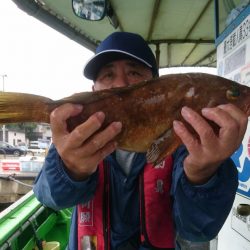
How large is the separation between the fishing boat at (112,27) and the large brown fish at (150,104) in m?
1.16

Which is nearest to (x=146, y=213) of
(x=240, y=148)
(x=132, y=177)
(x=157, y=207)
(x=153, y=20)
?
(x=157, y=207)

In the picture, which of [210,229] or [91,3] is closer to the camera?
[210,229]

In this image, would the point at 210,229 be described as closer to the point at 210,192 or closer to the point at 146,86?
the point at 210,192

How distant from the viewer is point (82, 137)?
5.12 ft

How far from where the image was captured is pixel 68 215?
4.98 m

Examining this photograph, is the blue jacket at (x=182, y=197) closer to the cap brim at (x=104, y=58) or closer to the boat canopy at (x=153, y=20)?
the cap brim at (x=104, y=58)

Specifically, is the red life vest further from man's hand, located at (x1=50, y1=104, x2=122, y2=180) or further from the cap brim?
the cap brim

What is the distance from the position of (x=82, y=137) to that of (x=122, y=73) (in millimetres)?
817

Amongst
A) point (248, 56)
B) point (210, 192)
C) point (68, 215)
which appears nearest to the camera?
point (210, 192)

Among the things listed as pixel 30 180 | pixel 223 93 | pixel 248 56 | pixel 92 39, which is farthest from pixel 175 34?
pixel 30 180

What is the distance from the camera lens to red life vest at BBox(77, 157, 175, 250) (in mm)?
1994

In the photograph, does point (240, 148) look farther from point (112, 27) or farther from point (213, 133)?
point (112, 27)

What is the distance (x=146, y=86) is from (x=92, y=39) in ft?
12.2

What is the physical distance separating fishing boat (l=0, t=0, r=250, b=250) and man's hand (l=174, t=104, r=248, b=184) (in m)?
1.24
